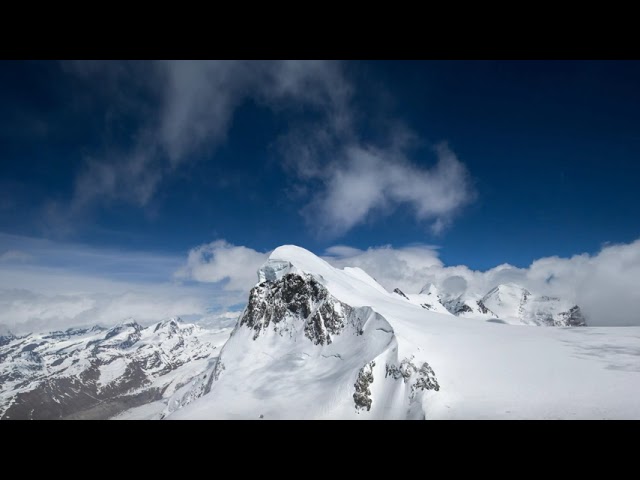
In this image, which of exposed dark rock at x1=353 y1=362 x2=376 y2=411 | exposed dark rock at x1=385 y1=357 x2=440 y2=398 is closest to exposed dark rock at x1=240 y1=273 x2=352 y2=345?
exposed dark rock at x1=353 y1=362 x2=376 y2=411

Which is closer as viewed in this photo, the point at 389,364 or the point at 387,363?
the point at 389,364

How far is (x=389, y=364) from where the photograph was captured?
4625 centimetres

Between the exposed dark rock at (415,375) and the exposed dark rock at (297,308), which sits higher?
the exposed dark rock at (297,308)

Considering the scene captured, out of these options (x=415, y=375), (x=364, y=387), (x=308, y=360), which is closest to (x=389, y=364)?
(x=364, y=387)

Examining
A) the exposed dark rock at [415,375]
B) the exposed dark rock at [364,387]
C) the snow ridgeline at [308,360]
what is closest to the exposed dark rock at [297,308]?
the snow ridgeline at [308,360]

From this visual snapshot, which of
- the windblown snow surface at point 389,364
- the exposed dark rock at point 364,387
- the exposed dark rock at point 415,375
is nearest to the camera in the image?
the windblown snow surface at point 389,364

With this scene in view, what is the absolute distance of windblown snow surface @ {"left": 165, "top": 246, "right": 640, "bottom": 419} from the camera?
31.4 metres

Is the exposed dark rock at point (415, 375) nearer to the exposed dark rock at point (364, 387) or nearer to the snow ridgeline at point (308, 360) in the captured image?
the snow ridgeline at point (308, 360)

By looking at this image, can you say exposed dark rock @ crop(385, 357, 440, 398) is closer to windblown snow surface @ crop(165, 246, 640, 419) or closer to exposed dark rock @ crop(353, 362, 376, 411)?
windblown snow surface @ crop(165, 246, 640, 419)

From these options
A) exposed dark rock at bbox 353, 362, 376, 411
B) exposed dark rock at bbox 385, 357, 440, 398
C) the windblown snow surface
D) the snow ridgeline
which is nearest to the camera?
the windblown snow surface

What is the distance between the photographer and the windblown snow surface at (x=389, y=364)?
103ft

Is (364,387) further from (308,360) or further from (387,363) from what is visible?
(308,360)
